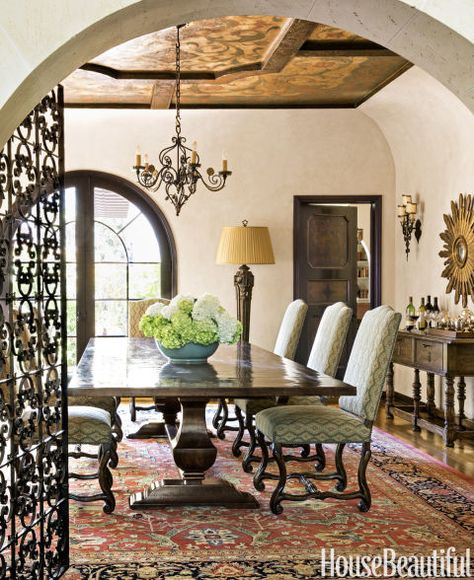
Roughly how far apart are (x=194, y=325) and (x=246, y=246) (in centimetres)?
332

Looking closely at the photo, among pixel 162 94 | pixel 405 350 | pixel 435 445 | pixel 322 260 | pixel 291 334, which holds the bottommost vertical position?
pixel 435 445

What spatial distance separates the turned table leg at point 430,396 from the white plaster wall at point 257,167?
74.6 inches

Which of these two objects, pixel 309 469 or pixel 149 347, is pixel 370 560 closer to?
pixel 309 469

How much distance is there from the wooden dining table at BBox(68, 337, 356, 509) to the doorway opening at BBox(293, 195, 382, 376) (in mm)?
3362

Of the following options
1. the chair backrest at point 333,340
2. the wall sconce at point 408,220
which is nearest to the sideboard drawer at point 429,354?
the chair backrest at point 333,340

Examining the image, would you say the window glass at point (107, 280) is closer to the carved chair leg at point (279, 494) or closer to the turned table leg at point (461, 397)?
the turned table leg at point (461, 397)

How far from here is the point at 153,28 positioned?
8.36 ft

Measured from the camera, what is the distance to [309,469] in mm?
5219

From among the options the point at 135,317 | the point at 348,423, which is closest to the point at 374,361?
the point at 348,423

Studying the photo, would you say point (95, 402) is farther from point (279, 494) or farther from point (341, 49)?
point (341, 49)

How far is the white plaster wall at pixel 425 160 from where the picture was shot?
6699mm

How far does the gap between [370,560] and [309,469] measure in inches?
72.3

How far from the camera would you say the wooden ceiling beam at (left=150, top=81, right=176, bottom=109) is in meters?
7.14

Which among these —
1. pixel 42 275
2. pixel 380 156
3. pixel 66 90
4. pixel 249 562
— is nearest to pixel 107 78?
pixel 66 90
